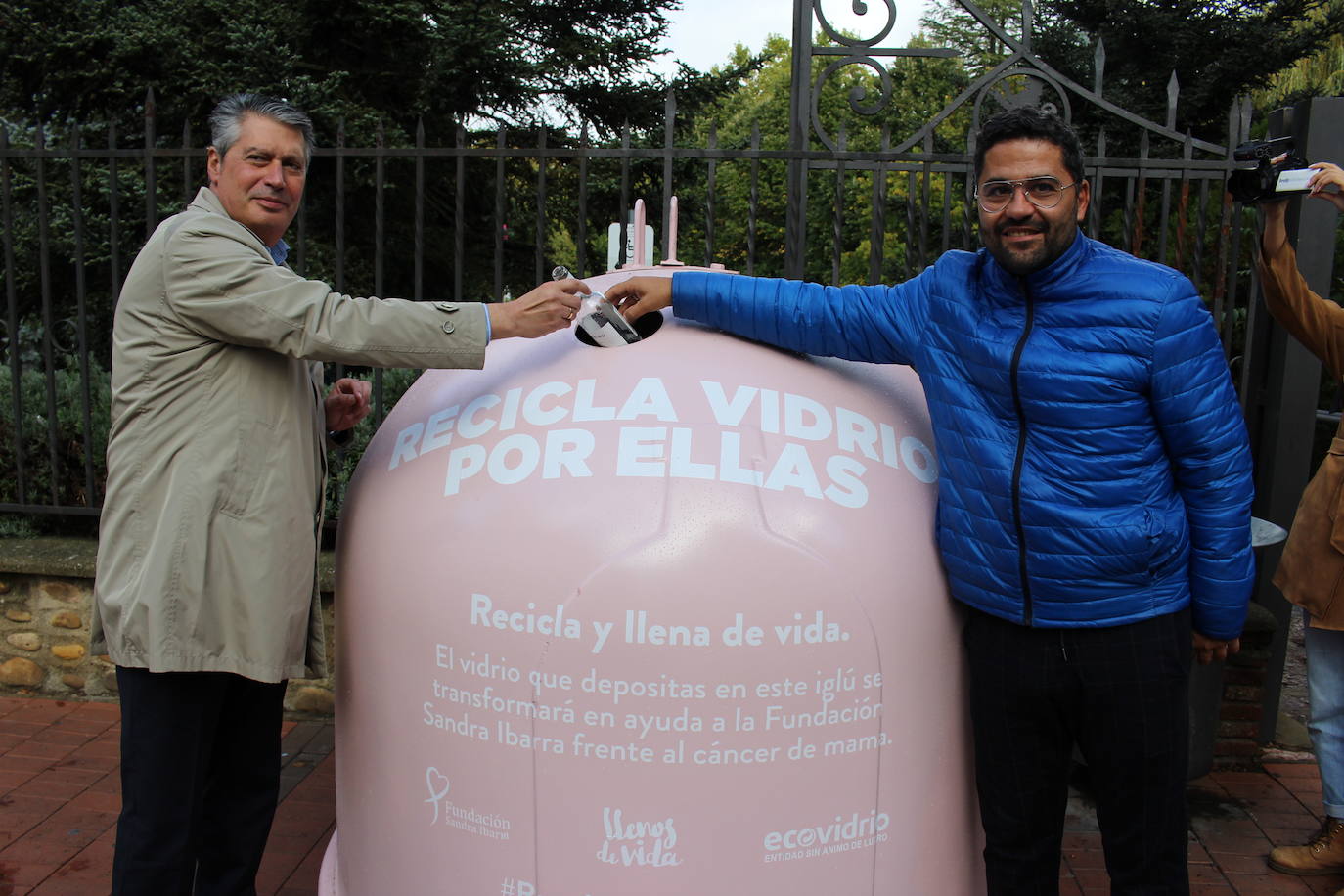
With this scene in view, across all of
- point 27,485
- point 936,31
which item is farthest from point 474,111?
point 936,31

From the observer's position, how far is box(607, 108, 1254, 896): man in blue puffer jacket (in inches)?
82.9

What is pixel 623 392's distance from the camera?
7.27 ft

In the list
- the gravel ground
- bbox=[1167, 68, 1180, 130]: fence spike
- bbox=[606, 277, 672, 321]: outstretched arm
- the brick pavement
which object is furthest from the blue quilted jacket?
the gravel ground

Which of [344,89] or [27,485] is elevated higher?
[344,89]

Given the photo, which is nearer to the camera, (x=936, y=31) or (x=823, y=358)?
(x=823, y=358)

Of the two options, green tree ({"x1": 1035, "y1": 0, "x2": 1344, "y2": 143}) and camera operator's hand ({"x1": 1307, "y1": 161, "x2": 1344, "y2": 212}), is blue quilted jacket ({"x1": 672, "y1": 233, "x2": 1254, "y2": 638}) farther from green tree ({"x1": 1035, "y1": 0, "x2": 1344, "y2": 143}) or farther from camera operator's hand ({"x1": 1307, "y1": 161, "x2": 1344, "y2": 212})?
green tree ({"x1": 1035, "y1": 0, "x2": 1344, "y2": 143})

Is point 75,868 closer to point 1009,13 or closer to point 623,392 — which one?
point 623,392

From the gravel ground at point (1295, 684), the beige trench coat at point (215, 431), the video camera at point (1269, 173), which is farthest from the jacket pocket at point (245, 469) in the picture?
the gravel ground at point (1295, 684)

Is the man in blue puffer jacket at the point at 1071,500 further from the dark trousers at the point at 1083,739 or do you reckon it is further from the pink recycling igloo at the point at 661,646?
the pink recycling igloo at the point at 661,646

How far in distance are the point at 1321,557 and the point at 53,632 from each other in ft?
16.6

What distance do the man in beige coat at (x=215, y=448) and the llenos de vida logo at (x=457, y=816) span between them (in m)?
0.45

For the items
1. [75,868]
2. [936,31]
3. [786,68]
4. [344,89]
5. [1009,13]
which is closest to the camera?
[75,868]

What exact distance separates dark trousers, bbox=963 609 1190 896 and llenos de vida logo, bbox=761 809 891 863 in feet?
1.02

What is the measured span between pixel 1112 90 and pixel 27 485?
1256cm
